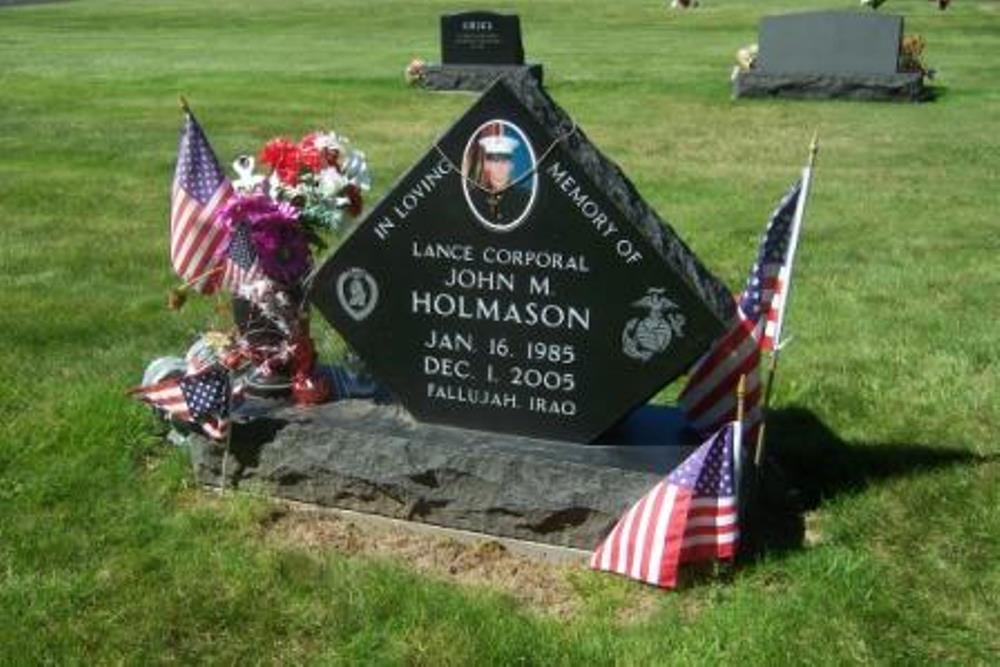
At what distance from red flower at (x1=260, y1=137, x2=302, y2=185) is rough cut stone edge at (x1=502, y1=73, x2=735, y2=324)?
1.25m

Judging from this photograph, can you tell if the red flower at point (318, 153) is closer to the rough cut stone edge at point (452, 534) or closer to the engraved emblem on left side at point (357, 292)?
the engraved emblem on left side at point (357, 292)

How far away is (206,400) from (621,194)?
7.01 ft

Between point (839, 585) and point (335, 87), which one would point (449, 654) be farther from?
point (335, 87)

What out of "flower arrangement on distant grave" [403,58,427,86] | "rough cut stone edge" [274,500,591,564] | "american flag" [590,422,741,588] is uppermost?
"american flag" [590,422,741,588]

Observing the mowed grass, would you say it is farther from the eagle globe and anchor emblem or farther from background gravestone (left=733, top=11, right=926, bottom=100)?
background gravestone (left=733, top=11, right=926, bottom=100)

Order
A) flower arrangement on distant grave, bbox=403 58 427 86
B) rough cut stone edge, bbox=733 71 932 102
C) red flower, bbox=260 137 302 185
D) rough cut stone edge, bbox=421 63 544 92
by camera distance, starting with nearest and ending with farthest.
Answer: red flower, bbox=260 137 302 185 < rough cut stone edge, bbox=733 71 932 102 < rough cut stone edge, bbox=421 63 544 92 < flower arrangement on distant grave, bbox=403 58 427 86

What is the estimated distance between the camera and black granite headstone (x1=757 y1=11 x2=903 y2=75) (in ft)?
71.3

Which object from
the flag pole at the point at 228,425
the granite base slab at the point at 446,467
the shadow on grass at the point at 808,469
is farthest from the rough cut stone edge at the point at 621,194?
the flag pole at the point at 228,425

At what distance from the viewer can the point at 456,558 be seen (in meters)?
5.49

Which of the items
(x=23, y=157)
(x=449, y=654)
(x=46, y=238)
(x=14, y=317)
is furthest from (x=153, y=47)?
(x=449, y=654)

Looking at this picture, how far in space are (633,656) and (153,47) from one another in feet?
106

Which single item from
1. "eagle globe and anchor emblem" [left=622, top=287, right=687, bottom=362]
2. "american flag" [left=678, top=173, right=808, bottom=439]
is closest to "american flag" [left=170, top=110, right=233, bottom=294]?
"eagle globe and anchor emblem" [left=622, top=287, right=687, bottom=362]

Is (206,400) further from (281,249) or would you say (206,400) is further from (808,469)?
(808,469)

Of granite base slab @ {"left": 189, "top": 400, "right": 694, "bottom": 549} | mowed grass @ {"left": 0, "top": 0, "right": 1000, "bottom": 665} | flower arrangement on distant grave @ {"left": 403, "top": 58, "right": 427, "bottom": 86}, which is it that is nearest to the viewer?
mowed grass @ {"left": 0, "top": 0, "right": 1000, "bottom": 665}
